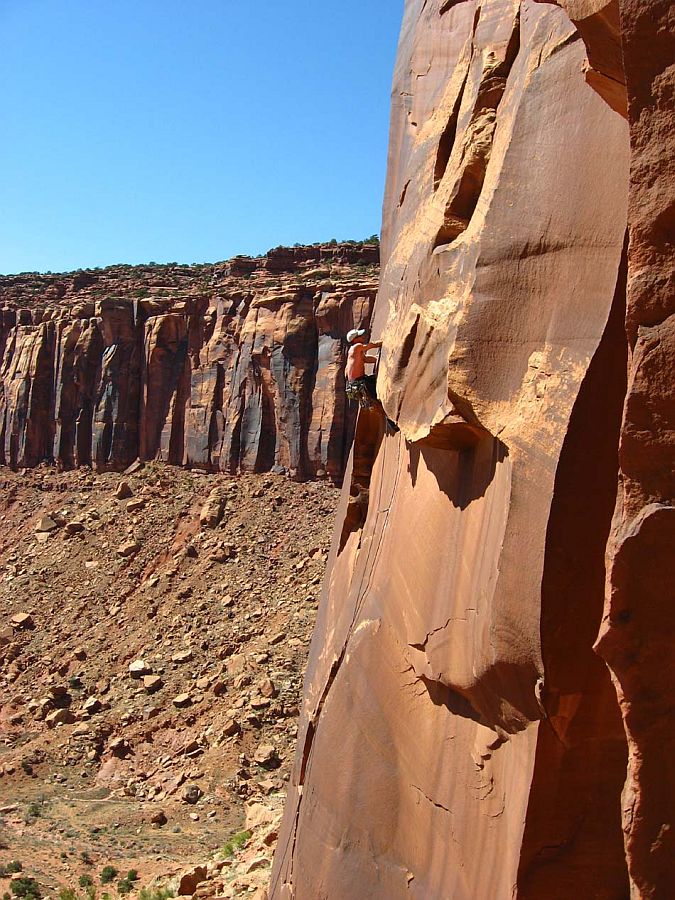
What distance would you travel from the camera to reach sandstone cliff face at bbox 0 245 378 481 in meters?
34.5

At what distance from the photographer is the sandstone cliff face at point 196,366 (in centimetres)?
3450

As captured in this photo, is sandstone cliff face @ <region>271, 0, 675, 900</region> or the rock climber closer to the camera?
sandstone cliff face @ <region>271, 0, 675, 900</region>

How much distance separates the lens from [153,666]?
27781mm

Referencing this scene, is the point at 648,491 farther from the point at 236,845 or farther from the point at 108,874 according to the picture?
the point at 108,874

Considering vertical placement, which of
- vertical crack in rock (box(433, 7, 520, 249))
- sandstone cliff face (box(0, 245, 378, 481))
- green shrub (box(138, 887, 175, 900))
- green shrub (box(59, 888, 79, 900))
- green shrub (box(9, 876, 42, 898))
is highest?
sandstone cliff face (box(0, 245, 378, 481))

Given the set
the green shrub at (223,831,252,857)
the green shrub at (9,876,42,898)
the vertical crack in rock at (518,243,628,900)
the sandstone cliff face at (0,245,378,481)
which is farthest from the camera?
the sandstone cliff face at (0,245,378,481)

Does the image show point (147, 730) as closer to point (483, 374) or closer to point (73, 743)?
point (73, 743)

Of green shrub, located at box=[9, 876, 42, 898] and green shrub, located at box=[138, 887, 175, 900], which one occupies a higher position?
green shrub, located at box=[138, 887, 175, 900]

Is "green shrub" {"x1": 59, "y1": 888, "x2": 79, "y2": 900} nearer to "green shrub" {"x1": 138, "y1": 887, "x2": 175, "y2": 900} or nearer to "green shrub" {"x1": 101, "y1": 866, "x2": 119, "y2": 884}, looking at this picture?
"green shrub" {"x1": 101, "y1": 866, "x2": 119, "y2": 884}

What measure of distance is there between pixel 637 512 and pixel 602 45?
1834 millimetres

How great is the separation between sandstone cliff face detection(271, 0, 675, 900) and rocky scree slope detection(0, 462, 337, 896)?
628 centimetres

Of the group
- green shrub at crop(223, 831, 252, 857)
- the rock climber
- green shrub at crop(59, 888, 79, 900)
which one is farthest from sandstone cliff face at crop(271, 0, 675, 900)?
green shrub at crop(59, 888, 79, 900)

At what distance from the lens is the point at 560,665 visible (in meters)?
4.33

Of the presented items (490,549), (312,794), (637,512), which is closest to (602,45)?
(637,512)
